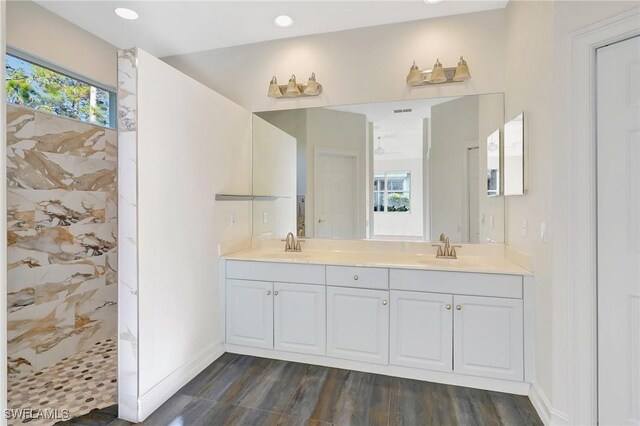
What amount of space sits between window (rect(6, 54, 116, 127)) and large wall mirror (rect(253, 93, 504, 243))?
4.74 feet

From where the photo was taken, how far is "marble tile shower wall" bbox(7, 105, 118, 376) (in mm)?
2305

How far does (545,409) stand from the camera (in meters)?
1.83

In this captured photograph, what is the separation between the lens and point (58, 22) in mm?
2586

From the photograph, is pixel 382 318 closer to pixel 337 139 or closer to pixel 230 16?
pixel 337 139

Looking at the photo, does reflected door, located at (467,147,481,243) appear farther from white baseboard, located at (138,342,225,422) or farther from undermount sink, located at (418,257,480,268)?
white baseboard, located at (138,342,225,422)

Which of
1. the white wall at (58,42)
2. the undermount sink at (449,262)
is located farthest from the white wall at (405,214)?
the white wall at (58,42)

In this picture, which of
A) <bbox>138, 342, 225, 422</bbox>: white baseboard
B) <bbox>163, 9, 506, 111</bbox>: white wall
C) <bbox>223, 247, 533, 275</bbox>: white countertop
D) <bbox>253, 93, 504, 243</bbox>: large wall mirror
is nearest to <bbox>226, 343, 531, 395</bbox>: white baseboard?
<bbox>138, 342, 225, 422</bbox>: white baseboard

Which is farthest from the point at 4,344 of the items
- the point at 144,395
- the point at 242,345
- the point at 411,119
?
the point at 411,119

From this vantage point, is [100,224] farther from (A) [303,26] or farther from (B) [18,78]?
(A) [303,26]

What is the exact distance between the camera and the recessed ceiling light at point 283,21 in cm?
267

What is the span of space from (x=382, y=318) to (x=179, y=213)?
165 cm

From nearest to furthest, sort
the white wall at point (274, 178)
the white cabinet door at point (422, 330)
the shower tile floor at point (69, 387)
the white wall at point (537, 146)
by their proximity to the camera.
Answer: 1. the white wall at point (537, 146)
2. the shower tile floor at point (69, 387)
3. the white cabinet door at point (422, 330)
4. the white wall at point (274, 178)

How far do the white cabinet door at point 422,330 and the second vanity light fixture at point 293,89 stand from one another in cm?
192

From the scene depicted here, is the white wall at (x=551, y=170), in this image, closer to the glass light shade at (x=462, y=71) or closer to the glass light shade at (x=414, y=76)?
the glass light shade at (x=462, y=71)
